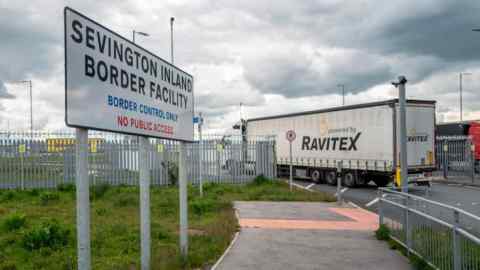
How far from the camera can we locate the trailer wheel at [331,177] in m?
23.1

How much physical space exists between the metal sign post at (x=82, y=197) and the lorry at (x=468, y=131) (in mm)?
27307

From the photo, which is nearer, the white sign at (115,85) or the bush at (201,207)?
the white sign at (115,85)

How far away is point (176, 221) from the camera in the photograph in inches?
466

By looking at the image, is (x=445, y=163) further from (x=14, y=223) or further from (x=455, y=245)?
(x=14, y=223)

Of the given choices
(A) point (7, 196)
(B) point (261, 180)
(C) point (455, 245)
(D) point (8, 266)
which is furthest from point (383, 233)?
(A) point (7, 196)

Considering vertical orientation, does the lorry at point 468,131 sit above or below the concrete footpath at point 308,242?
above

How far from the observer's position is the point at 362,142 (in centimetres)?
2092

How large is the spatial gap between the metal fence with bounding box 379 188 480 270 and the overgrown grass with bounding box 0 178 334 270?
3.26m

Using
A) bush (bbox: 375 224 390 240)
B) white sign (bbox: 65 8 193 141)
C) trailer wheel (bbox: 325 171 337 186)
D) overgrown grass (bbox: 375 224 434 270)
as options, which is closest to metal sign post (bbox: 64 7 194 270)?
white sign (bbox: 65 8 193 141)

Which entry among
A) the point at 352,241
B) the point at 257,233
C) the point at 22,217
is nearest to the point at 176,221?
the point at 257,233

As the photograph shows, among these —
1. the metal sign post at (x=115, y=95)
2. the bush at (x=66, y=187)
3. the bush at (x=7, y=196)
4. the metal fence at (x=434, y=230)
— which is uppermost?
the metal sign post at (x=115, y=95)

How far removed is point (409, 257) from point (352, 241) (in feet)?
6.08

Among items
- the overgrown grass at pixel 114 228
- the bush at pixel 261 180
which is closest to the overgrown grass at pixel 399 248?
the overgrown grass at pixel 114 228

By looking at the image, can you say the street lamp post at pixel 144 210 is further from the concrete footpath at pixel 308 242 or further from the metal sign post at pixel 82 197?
the metal sign post at pixel 82 197
